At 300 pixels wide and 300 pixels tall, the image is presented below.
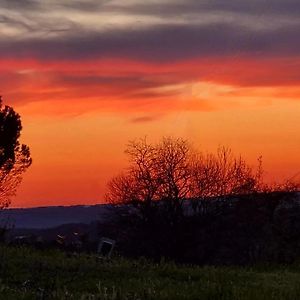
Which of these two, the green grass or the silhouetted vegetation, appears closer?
the green grass

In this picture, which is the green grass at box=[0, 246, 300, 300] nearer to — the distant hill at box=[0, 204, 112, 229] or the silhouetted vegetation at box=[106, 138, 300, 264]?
the silhouetted vegetation at box=[106, 138, 300, 264]

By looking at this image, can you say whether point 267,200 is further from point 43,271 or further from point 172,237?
point 43,271

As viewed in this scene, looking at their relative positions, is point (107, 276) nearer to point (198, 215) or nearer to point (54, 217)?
point (198, 215)

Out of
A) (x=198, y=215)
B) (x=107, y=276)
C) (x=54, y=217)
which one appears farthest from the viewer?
(x=54, y=217)

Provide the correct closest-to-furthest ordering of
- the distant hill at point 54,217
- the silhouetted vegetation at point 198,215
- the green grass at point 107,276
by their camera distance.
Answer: the green grass at point 107,276 < the silhouetted vegetation at point 198,215 < the distant hill at point 54,217

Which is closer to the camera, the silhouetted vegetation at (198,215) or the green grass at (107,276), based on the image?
the green grass at (107,276)

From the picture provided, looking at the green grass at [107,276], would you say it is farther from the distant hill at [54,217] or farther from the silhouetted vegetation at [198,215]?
the distant hill at [54,217]

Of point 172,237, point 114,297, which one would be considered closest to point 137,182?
point 172,237

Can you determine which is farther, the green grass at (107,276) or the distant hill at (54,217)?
the distant hill at (54,217)

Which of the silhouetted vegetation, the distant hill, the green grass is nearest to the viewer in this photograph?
the green grass

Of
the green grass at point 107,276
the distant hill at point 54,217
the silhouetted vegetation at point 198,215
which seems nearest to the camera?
the green grass at point 107,276

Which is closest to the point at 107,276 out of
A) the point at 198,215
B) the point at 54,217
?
the point at 198,215

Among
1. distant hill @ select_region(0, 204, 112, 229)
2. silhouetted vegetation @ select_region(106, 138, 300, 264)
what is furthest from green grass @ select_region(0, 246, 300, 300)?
distant hill @ select_region(0, 204, 112, 229)

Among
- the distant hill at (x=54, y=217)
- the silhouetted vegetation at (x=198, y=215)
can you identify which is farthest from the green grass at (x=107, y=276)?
the distant hill at (x=54, y=217)
